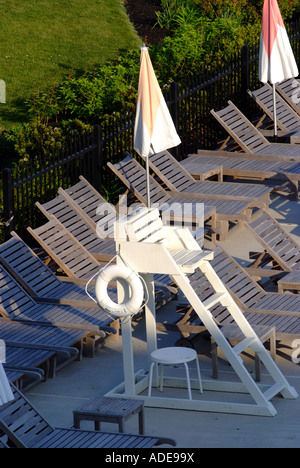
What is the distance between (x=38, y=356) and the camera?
11.6m

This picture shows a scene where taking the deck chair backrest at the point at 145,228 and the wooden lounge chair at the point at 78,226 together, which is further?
the wooden lounge chair at the point at 78,226

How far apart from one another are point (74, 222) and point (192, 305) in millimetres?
4255

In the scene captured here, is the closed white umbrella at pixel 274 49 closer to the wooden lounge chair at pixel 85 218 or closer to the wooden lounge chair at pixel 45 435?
the wooden lounge chair at pixel 85 218

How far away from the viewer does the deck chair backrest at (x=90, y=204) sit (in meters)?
14.9

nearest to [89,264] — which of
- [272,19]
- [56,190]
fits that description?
[56,190]

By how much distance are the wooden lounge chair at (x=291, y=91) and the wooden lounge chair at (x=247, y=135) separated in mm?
1633

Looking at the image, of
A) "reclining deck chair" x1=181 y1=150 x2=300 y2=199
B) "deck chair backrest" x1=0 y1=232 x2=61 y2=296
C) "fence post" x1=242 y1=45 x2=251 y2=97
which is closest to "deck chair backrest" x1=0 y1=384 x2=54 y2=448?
"deck chair backrest" x1=0 y1=232 x2=61 y2=296

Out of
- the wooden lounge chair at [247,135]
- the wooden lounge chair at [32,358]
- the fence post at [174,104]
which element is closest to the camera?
the wooden lounge chair at [32,358]

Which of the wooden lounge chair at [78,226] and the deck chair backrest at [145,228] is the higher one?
the deck chair backrest at [145,228]

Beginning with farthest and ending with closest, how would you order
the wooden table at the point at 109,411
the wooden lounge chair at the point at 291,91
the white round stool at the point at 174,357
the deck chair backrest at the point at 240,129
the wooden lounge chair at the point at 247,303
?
1. the wooden lounge chair at the point at 291,91
2. the deck chair backrest at the point at 240,129
3. the wooden lounge chair at the point at 247,303
4. the white round stool at the point at 174,357
5. the wooden table at the point at 109,411

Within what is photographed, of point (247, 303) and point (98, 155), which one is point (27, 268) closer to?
point (247, 303)

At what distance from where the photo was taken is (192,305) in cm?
1084

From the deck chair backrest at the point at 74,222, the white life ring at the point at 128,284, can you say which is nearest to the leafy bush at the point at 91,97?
the deck chair backrest at the point at 74,222

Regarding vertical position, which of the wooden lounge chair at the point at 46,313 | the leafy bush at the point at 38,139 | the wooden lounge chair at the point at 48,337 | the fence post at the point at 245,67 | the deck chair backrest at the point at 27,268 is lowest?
the wooden lounge chair at the point at 48,337
